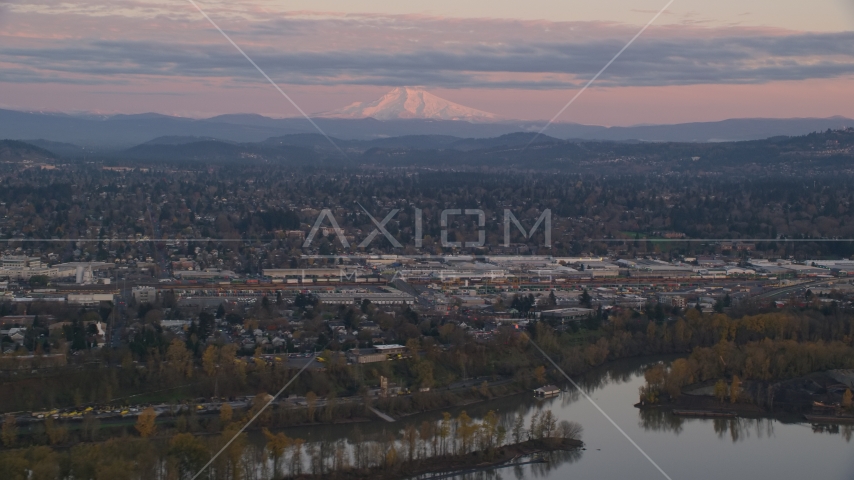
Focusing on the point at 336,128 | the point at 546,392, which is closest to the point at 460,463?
the point at 546,392

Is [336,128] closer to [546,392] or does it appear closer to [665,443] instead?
[546,392]

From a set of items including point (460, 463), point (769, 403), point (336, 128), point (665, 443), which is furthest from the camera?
point (336, 128)

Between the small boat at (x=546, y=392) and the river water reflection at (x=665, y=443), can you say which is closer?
the river water reflection at (x=665, y=443)

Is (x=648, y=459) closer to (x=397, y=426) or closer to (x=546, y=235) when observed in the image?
(x=397, y=426)

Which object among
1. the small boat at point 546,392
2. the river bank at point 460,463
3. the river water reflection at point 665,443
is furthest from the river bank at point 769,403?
the river bank at point 460,463

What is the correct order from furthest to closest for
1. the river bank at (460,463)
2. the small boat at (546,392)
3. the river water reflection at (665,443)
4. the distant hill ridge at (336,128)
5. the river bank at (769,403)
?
the distant hill ridge at (336,128)
the small boat at (546,392)
the river bank at (769,403)
the river water reflection at (665,443)
the river bank at (460,463)

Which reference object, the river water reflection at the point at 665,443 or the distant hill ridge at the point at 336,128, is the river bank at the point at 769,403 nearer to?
the river water reflection at the point at 665,443

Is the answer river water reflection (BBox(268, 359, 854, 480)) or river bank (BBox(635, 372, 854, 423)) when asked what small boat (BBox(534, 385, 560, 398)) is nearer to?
river water reflection (BBox(268, 359, 854, 480))

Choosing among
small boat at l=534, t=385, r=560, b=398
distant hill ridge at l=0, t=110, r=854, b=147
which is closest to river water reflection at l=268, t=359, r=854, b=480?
small boat at l=534, t=385, r=560, b=398
